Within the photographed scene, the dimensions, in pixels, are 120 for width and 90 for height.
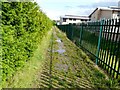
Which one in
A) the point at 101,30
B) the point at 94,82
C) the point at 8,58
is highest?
the point at 101,30

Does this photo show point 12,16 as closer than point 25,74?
Yes

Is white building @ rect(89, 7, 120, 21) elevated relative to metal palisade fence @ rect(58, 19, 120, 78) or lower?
elevated

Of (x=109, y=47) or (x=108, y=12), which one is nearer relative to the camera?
(x=109, y=47)

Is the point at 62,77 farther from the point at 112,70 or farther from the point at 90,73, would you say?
the point at 112,70

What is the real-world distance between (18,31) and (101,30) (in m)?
3.51

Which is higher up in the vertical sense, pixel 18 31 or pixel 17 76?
pixel 18 31

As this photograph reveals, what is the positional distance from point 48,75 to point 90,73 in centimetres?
138

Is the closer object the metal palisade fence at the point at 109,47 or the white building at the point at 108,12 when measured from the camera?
the metal palisade fence at the point at 109,47

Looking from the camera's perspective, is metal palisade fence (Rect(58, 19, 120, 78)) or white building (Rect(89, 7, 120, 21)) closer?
metal palisade fence (Rect(58, 19, 120, 78))

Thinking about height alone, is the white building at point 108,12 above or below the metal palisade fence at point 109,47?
above

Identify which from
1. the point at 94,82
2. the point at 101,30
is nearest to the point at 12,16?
the point at 94,82

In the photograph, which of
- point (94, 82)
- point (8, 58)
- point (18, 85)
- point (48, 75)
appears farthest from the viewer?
point (48, 75)

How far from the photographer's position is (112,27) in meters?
6.14

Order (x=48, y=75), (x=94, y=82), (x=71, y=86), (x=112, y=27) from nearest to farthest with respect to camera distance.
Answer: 1. (x=71, y=86)
2. (x=94, y=82)
3. (x=48, y=75)
4. (x=112, y=27)
